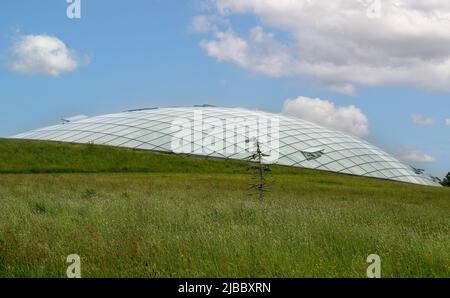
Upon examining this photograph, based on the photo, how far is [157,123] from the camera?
62.6m

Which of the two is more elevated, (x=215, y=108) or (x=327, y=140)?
(x=215, y=108)

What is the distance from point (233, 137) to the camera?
5838 cm

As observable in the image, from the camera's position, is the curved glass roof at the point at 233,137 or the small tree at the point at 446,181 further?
the small tree at the point at 446,181

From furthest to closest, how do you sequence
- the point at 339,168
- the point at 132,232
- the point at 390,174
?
1. the point at 390,174
2. the point at 339,168
3. the point at 132,232

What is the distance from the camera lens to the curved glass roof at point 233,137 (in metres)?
56.6

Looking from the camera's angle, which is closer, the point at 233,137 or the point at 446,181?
the point at 233,137

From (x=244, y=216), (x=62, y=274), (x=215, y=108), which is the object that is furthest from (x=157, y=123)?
(x=62, y=274)

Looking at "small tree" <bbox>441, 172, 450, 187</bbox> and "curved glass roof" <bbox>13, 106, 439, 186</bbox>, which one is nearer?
"curved glass roof" <bbox>13, 106, 439, 186</bbox>

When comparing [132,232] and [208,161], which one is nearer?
[132,232]

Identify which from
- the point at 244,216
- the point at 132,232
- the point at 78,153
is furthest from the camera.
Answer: the point at 78,153

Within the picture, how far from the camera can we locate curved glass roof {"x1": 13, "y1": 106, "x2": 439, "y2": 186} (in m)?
56.6
